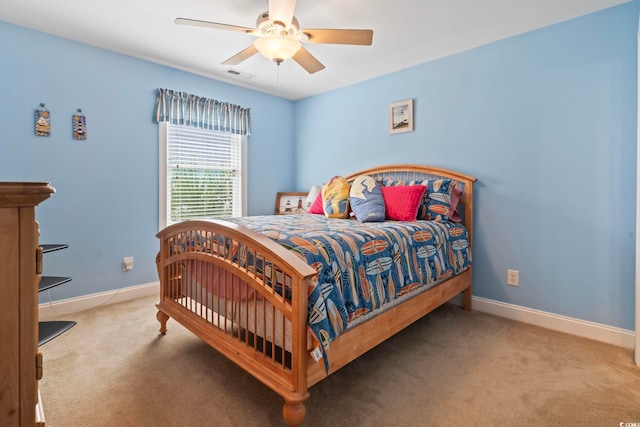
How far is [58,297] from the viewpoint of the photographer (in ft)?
8.77

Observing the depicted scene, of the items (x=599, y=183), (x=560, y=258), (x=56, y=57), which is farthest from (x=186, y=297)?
(x=599, y=183)

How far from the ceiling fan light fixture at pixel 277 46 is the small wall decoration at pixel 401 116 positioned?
1.57m

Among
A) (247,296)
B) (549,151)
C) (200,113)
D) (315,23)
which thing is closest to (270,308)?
(247,296)

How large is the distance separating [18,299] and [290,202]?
3523mm

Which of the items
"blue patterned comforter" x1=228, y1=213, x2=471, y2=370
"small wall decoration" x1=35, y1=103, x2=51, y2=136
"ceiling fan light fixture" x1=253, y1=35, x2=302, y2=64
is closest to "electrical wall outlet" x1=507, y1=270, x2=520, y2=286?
"blue patterned comforter" x1=228, y1=213, x2=471, y2=370

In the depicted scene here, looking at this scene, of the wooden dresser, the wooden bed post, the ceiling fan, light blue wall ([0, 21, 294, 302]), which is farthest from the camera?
light blue wall ([0, 21, 294, 302])

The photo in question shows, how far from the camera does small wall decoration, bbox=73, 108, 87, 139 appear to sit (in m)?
2.74

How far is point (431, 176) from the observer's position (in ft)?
10.2

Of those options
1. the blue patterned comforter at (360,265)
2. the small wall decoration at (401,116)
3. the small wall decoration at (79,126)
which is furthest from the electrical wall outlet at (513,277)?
the small wall decoration at (79,126)

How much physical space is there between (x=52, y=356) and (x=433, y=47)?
3691mm

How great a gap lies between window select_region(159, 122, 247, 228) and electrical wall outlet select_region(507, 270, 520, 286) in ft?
9.60

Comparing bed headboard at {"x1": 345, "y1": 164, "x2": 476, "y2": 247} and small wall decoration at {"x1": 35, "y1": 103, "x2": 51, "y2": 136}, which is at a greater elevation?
small wall decoration at {"x1": 35, "y1": 103, "x2": 51, "y2": 136}

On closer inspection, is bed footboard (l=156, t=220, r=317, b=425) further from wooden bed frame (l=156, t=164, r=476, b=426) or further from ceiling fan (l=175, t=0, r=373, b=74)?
ceiling fan (l=175, t=0, r=373, b=74)

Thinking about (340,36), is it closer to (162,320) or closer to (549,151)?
(549,151)
